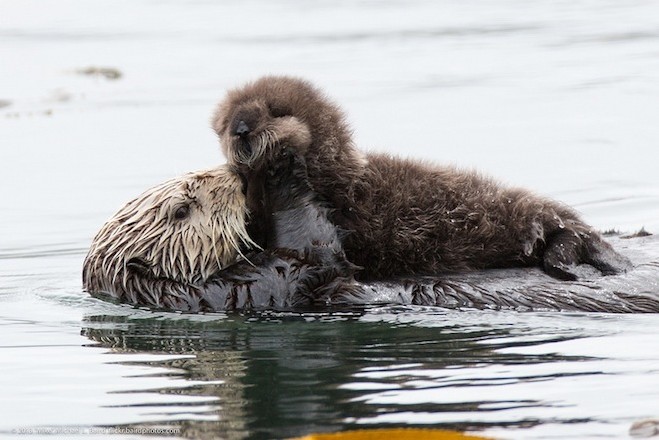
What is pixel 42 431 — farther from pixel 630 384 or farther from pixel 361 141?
pixel 361 141

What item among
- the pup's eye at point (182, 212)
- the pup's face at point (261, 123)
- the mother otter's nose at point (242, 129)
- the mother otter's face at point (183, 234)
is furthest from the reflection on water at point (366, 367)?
the mother otter's nose at point (242, 129)

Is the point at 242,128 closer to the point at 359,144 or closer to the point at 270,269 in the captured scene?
the point at 270,269

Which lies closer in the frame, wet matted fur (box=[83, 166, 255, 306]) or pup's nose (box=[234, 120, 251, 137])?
pup's nose (box=[234, 120, 251, 137])

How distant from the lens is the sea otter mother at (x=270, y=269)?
254 inches

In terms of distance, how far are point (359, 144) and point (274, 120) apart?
18.8 ft

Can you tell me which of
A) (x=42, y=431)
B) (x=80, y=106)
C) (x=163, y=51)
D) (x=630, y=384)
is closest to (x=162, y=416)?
(x=42, y=431)

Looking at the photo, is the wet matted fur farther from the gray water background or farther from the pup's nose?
the pup's nose

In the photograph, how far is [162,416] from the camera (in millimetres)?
4984

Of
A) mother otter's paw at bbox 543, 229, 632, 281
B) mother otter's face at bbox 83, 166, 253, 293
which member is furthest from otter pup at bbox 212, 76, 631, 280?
mother otter's face at bbox 83, 166, 253, 293

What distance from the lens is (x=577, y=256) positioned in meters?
6.61

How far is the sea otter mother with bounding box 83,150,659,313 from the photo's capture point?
21.2 ft

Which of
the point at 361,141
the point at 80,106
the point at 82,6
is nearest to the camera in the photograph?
the point at 361,141

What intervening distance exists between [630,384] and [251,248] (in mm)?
2334

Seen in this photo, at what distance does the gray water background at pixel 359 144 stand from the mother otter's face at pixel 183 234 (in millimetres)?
273
